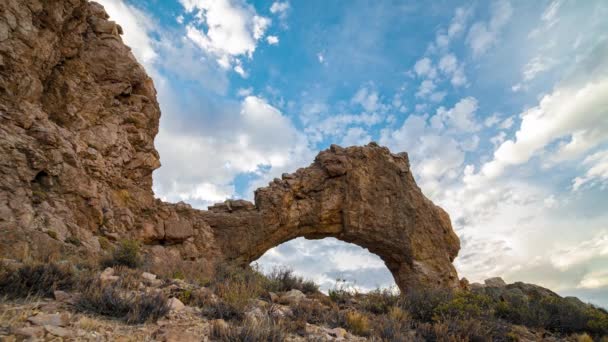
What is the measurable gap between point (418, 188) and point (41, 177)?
19.6 meters

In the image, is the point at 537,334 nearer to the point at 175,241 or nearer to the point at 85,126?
the point at 175,241

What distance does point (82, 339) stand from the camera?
3.32 meters

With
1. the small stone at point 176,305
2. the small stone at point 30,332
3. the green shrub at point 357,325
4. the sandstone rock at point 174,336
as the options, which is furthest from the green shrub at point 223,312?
the small stone at point 30,332

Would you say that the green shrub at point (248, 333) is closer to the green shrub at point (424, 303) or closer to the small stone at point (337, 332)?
the small stone at point (337, 332)

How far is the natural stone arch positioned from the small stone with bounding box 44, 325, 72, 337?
15.5 meters

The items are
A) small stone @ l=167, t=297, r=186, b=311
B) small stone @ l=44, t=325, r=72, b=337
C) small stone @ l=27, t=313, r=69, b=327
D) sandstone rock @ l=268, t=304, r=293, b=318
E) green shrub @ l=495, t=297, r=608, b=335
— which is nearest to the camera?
small stone @ l=44, t=325, r=72, b=337

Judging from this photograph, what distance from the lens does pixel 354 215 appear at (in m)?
20.1

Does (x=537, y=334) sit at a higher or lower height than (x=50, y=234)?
lower

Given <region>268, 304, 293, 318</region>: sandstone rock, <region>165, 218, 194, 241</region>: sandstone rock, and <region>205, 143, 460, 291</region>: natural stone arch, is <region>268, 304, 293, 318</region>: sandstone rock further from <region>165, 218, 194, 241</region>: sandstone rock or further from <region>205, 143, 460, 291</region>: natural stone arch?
<region>205, 143, 460, 291</region>: natural stone arch

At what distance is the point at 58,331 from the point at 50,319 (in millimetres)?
333

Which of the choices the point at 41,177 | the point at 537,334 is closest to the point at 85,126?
the point at 41,177

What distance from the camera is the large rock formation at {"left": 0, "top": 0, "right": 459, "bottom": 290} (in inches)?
396

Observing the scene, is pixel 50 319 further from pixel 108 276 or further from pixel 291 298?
pixel 291 298

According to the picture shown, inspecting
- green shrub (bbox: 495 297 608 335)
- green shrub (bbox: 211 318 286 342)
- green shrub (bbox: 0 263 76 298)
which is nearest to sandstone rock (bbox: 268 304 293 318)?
green shrub (bbox: 211 318 286 342)
